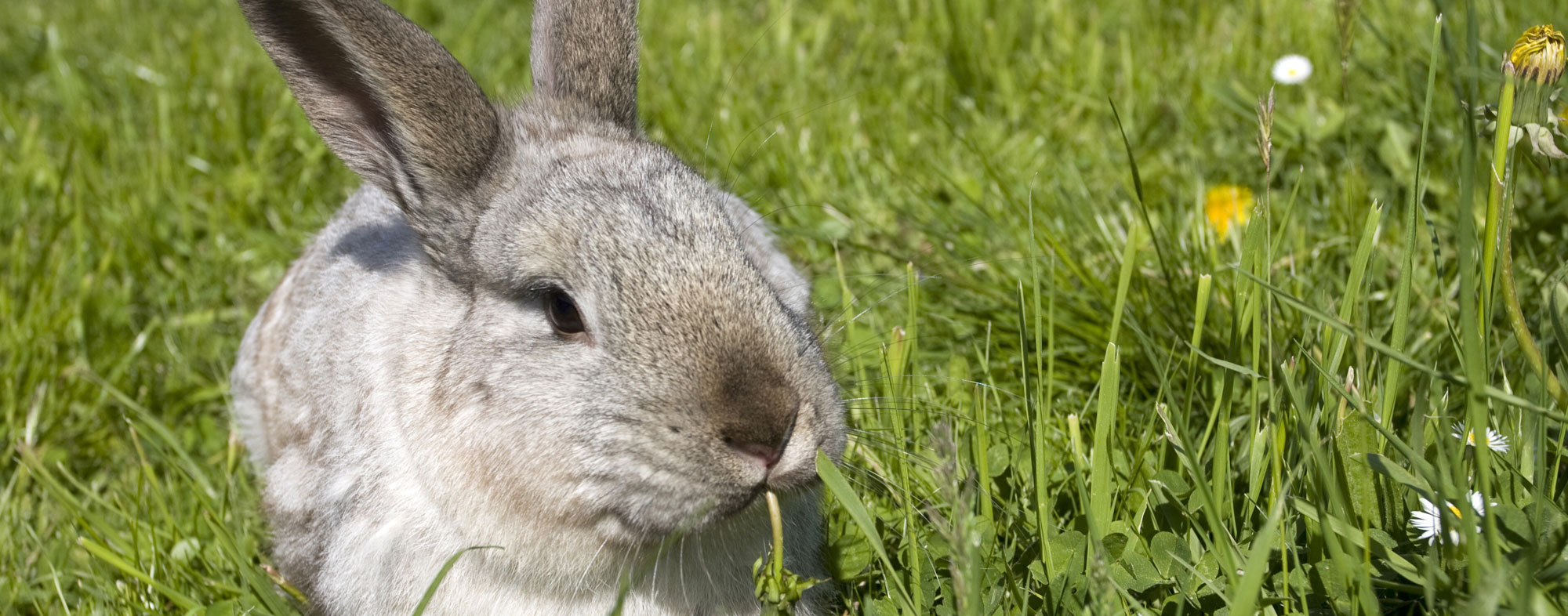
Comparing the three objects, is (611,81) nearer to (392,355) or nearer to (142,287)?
(392,355)

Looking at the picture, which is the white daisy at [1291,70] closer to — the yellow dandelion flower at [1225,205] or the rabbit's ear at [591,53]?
the yellow dandelion flower at [1225,205]

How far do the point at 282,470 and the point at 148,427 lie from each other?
2.96 ft

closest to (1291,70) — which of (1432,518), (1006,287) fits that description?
(1006,287)

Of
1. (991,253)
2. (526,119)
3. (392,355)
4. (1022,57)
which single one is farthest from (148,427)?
(1022,57)

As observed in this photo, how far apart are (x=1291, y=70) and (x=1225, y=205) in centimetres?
57

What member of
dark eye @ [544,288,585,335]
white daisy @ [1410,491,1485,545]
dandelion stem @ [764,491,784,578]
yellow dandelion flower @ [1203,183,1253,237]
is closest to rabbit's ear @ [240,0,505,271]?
dark eye @ [544,288,585,335]

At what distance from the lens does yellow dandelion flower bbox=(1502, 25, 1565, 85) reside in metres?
2.05

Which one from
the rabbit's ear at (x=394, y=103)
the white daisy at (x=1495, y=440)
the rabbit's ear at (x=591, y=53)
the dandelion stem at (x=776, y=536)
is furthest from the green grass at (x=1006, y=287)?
the rabbit's ear at (x=394, y=103)

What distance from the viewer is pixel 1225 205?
4051mm

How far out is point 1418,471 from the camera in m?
2.04

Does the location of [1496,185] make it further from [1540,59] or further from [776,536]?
[776,536]

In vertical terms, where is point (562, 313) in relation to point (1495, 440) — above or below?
above

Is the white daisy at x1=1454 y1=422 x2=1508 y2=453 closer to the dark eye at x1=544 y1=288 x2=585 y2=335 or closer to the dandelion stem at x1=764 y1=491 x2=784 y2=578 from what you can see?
the dandelion stem at x1=764 y1=491 x2=784 y2=578

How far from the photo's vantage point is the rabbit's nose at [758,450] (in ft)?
7.35
